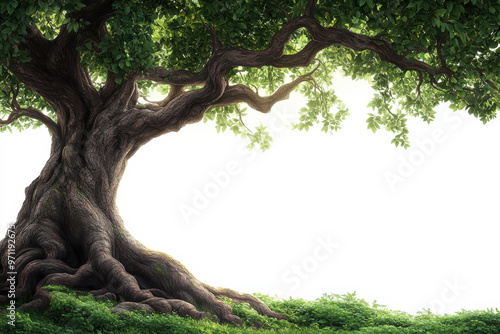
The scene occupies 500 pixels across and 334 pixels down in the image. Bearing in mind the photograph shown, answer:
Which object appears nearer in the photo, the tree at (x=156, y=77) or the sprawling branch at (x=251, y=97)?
the tree at (x=156, y=77)

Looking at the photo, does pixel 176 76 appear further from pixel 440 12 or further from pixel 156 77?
pixel 440 12

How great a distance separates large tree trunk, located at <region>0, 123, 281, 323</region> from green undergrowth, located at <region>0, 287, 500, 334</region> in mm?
446

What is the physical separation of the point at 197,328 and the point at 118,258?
3.38 meters

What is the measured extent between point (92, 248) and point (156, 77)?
4.12m

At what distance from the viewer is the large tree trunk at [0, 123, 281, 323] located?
332 inches

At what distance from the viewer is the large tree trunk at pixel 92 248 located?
27.7 feet

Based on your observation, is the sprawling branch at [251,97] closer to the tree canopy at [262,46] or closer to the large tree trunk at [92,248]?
the tree canopy at [262,46]

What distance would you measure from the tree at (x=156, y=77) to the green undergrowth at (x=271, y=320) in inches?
19.7

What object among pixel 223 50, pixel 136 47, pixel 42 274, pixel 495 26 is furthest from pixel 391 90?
pixel 42 274

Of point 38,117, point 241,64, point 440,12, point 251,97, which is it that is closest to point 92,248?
point 38,117

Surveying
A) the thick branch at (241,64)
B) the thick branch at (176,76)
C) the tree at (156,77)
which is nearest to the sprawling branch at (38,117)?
the tree at (156,77)

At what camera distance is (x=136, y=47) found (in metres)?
8.74

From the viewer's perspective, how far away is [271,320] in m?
9.38

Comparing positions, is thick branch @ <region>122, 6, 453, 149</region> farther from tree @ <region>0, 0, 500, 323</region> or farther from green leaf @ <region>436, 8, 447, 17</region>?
green leaf @ <region>436, 8, 447, 17</region>
